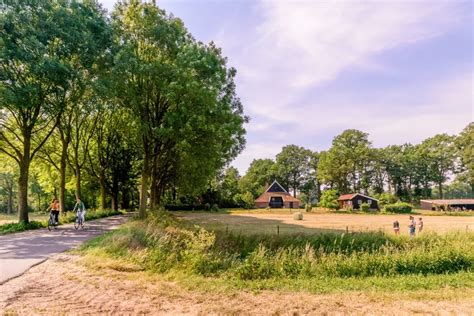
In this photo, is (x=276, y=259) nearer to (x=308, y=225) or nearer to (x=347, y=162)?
(x=308, y=225)

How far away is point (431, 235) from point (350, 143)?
239 feet

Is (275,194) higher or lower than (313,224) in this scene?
higher

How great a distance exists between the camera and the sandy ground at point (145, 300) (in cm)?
668

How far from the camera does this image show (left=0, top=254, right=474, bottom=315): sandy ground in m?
6.68

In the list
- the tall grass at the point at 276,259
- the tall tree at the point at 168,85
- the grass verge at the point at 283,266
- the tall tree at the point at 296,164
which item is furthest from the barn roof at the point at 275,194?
the grass verge at the point at 283,266

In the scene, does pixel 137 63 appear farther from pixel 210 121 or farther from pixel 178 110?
pixel 210 121

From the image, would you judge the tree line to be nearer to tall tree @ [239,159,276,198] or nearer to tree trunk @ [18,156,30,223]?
tree trunk @ [18,156,30,223]

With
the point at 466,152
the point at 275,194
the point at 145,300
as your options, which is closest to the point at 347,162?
the point at 275,194

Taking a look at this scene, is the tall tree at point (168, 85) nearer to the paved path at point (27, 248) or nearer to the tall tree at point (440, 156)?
the paved path at point (27, 248)

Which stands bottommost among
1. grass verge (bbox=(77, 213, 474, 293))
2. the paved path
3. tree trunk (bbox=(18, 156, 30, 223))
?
grass verge (bbox=(77, 213, 474, 293))

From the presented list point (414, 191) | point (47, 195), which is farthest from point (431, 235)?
point (414, 191)

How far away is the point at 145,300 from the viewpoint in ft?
23.9

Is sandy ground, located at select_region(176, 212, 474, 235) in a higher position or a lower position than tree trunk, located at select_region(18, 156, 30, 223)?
lower

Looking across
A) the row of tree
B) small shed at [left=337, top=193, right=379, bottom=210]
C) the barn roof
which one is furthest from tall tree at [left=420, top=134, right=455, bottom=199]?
the barn roof
